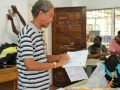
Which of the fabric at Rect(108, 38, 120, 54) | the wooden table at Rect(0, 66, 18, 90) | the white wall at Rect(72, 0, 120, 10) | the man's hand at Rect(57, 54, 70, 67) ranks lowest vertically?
the wooden table at Rect(0, 66, 18, 90)

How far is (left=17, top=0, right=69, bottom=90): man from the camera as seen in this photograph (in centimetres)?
136

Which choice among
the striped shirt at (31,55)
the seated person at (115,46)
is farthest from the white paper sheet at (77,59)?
the seated person at (115,46)

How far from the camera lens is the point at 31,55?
4.46 ft

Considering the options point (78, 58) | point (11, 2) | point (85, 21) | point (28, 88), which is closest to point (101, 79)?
point (78, 58)

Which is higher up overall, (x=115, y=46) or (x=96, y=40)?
(x=96, y=40)

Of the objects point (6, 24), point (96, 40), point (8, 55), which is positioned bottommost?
point (8, 55)

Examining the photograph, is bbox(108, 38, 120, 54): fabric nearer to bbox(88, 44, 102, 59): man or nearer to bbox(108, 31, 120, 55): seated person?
bbox(108, 31, 120, 55): seated person

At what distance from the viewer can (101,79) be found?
2.17 m

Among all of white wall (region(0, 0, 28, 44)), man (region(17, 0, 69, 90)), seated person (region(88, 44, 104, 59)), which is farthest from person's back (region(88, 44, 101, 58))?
man (region(17, 0, 69, 90))

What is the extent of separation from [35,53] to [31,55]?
3.0 inches

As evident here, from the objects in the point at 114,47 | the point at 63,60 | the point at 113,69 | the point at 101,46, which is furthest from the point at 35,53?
the point at 101,46

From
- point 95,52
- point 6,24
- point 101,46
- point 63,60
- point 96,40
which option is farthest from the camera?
point 96,40

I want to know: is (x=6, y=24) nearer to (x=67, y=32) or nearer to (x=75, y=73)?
(x=75, y=73)

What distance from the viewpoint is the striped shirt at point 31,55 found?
1.38m
